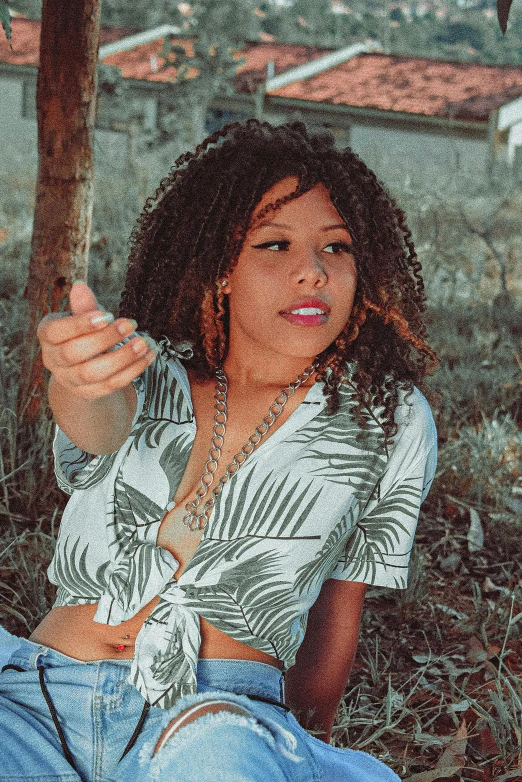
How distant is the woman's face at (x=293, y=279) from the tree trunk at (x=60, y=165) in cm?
155

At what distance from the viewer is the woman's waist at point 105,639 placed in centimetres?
162

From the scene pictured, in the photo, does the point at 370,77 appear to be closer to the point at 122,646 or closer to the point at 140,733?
the point at 122,646

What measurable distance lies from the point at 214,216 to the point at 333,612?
78cm

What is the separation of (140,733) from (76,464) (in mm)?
456

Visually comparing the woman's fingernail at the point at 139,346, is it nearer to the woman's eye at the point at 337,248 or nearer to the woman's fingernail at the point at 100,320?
the woman's fingernail at the point at 100,320

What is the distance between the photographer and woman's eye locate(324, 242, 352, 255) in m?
1.81

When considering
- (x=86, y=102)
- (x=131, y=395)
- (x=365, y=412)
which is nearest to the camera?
(x=131, y=395)

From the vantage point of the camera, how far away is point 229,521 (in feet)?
5.41

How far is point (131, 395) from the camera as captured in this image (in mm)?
1647

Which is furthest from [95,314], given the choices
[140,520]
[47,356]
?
[140,520]

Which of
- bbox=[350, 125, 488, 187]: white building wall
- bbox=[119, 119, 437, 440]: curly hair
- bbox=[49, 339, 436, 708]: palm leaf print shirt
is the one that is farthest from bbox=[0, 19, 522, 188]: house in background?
bbox=[49, 339, 436, 708]: palm leaf print shirt

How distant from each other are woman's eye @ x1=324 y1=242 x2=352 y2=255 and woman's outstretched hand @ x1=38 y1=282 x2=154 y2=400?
2.08 ft

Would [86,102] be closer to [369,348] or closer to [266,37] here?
[369,348]

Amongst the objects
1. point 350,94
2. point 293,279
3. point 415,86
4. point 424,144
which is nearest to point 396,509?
point 293,279
